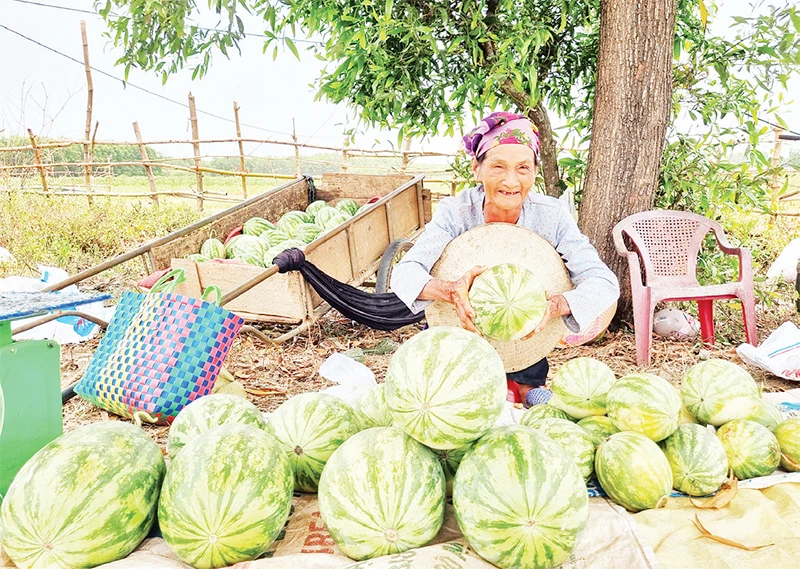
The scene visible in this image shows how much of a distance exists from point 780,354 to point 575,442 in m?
3.10

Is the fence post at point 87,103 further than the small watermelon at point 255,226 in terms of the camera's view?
Yes

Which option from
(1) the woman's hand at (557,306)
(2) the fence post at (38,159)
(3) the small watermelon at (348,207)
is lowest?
(1) the woman's hand at (557,306)

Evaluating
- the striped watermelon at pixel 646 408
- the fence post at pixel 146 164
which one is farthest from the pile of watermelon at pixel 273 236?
the fence post at pixel 146 164

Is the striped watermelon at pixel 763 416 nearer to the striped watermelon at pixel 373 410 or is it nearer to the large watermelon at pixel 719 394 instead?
the large watermelon at pixel 719 394

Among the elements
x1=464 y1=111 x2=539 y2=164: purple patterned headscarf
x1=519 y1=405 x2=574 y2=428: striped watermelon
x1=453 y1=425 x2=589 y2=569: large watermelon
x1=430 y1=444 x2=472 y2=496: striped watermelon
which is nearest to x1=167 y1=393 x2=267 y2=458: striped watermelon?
x1=430 y1=444 x2=472 y2=496: striped watermelon

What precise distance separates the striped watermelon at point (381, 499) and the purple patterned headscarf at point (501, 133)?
1851 millimetres

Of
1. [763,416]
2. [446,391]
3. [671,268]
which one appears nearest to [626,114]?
[671,268]

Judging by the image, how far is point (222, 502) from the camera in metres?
1.34

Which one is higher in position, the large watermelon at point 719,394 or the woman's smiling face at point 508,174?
the woman's smiling face at point 508,174

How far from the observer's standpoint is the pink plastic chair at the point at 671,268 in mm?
4344

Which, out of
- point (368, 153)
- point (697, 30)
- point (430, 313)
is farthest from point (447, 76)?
point (368, 153)

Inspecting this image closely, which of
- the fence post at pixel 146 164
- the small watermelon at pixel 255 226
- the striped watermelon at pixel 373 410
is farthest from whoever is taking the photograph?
the fence post at pixel 146 164

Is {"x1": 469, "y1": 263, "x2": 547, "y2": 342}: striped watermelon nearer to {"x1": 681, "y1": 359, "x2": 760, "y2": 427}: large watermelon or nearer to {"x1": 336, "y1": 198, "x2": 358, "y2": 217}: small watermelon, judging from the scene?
{"x1": 681, "y1": 359, "x2": 760, "y2": 427}: large watermelon

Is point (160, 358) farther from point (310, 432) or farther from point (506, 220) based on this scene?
point (506, 220)
